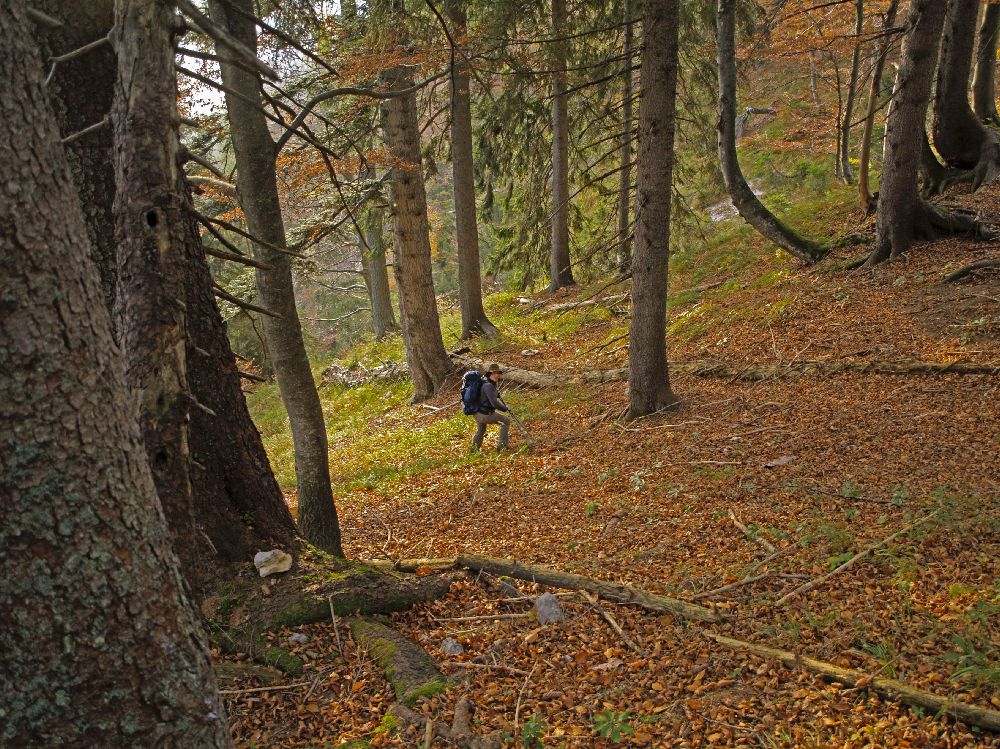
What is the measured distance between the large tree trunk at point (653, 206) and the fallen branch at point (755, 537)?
3.21 m

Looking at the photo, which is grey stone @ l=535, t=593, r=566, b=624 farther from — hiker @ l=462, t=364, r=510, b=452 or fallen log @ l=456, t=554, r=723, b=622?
hiker @ l=462, t=364, r=510, b=452

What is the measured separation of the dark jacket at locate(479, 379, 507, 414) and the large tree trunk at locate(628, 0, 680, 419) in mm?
1963

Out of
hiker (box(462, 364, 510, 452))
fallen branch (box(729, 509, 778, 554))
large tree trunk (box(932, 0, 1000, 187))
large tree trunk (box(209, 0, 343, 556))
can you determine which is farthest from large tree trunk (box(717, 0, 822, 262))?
large tree trunk (box(209, 0, 343, 556))

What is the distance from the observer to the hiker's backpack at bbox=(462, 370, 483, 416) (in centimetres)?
956

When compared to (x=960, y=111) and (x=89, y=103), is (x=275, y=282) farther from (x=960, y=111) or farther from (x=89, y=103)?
(x=960, y=111)

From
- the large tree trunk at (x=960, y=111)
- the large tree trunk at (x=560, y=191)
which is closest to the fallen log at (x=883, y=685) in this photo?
the large tree trunk at (x=560, y=191)

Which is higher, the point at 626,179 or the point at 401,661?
the point at 626,179

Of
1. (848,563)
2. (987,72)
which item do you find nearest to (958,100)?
(987,72)

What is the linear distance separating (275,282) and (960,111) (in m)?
12.6

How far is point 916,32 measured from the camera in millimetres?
9523

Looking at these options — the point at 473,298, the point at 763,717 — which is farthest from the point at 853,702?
the point at 473,298

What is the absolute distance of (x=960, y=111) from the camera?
38.8ft

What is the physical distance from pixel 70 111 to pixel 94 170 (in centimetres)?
35

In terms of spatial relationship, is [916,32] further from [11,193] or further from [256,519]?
[11,193]
